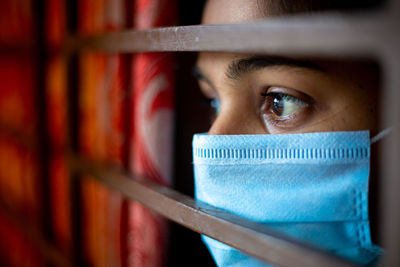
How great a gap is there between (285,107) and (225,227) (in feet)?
0.72

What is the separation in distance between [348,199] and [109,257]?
53 centimetres

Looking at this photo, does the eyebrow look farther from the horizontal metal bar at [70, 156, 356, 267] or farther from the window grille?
the horizontal metal bar at [70, 156, 356, 267]

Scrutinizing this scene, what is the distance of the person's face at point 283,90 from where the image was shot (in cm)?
49

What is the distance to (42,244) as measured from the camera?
41.1 inches

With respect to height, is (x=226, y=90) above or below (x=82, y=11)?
below

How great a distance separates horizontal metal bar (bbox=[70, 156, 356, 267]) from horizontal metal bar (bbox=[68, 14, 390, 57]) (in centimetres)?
19

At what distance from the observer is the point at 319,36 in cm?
30

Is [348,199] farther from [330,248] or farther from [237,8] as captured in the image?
[237,8]

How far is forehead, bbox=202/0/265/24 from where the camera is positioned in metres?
0.52

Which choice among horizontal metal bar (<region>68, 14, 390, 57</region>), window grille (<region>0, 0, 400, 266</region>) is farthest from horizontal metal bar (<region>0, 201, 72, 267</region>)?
horizontal metal bar (<region>68, 14, 390, 57</region>)

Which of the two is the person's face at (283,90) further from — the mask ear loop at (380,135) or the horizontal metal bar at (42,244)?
the horizontal metal bar at (42,244)

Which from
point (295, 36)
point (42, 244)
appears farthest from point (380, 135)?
point (42, 244)

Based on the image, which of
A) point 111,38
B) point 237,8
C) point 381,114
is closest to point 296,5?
point 237,8

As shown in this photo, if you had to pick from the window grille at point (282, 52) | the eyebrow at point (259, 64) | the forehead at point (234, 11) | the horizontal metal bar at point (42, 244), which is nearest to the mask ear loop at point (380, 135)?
the window grille at point (282, 52)
